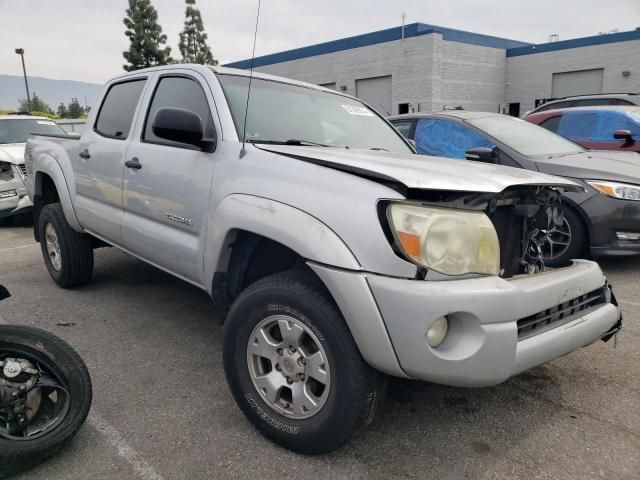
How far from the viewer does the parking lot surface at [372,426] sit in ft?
7.21

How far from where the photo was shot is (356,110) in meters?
3.73

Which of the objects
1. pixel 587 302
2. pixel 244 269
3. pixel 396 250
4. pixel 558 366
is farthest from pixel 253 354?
pixel 558 366

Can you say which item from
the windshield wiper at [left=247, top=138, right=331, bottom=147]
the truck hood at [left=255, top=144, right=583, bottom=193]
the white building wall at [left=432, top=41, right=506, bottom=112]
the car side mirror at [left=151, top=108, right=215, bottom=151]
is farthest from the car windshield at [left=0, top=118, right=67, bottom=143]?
the white building wall at [left=432, top=41, right=506, bottom=112]

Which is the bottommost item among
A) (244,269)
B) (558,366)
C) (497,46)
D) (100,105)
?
(558,366)

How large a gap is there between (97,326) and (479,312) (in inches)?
118

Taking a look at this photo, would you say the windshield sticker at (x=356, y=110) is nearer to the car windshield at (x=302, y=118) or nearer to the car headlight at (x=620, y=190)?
the car windshield at (x=302, y=118)

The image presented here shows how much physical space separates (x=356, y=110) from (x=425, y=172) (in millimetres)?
1666

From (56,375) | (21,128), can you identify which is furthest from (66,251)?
(21,128)

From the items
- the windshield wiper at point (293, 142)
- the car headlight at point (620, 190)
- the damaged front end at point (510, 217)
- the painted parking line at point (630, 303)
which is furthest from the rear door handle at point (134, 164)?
the car headlight at point (620, 190)

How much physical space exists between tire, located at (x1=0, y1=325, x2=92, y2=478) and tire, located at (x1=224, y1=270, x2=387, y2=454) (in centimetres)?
67

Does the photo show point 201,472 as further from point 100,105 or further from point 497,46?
point 497,46

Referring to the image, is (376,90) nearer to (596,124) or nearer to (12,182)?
(596,124)

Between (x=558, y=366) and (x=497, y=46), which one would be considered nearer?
(x=558, y=366)

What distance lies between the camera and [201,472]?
2.18 meters
